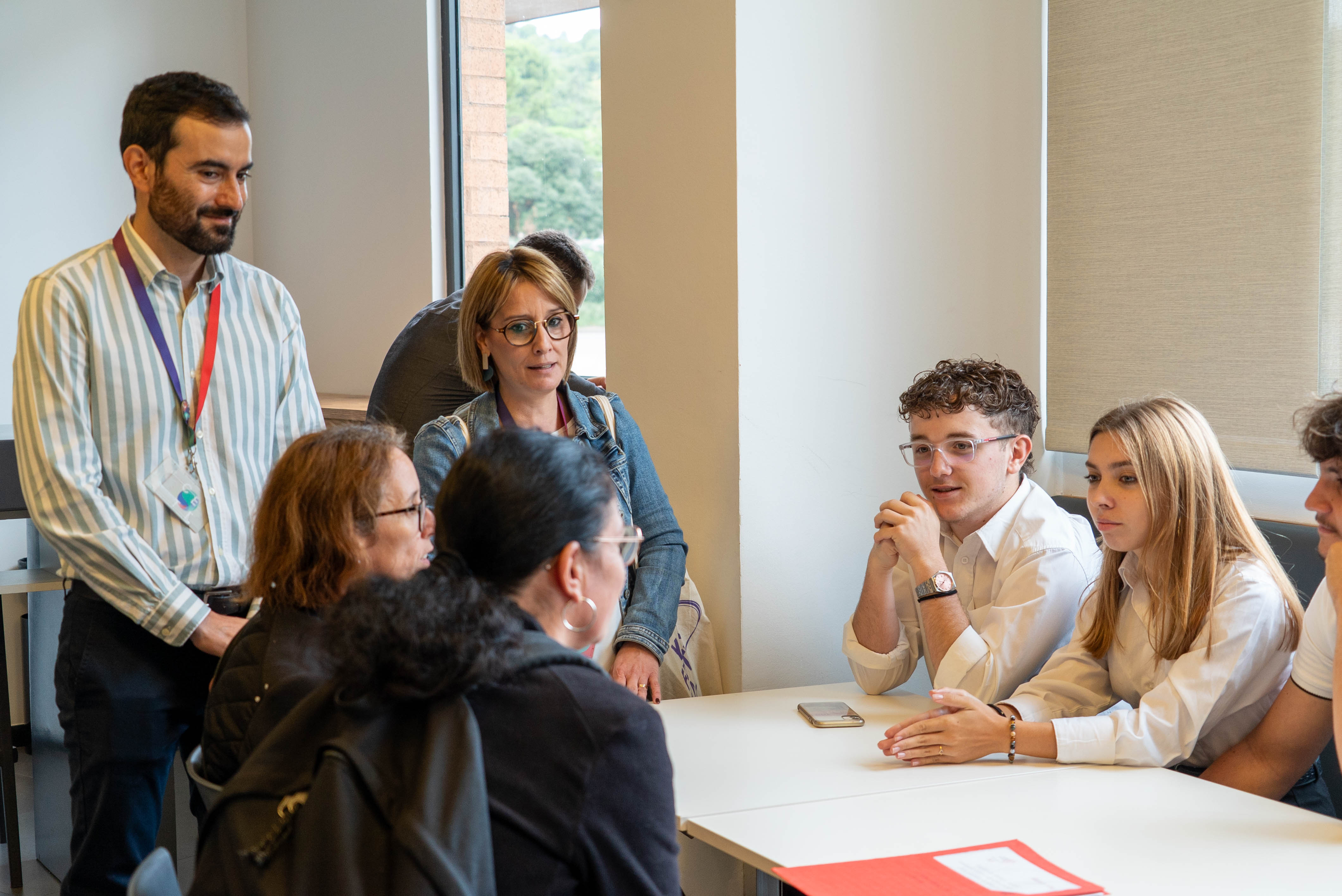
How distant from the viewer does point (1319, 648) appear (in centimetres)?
185

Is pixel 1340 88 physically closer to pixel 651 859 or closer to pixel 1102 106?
pixel 1102 106

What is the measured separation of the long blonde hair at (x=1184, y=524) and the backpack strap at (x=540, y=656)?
48.7 inches

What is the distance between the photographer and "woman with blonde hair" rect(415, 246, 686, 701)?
2.40 m

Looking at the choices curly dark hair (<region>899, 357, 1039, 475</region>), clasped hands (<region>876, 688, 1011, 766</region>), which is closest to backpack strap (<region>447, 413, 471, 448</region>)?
curly dark hair (<region>899, 357, 1039, 475</region>)

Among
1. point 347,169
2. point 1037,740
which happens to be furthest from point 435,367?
point 347,169

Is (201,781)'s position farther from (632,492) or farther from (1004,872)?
(632,492)

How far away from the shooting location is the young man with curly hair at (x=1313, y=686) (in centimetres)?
167

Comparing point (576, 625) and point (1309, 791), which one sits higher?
point (576, 625)

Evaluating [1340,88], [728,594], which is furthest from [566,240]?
[1340,88]

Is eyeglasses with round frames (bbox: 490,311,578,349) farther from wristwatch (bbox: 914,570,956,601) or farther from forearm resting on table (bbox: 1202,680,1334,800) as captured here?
forearm resting on table (bbox: 1202,680,1334,800)

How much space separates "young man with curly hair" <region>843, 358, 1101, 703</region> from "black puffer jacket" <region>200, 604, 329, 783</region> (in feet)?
4.06

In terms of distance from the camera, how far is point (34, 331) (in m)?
2.11

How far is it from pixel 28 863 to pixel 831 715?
281cm

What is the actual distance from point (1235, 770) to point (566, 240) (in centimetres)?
206
